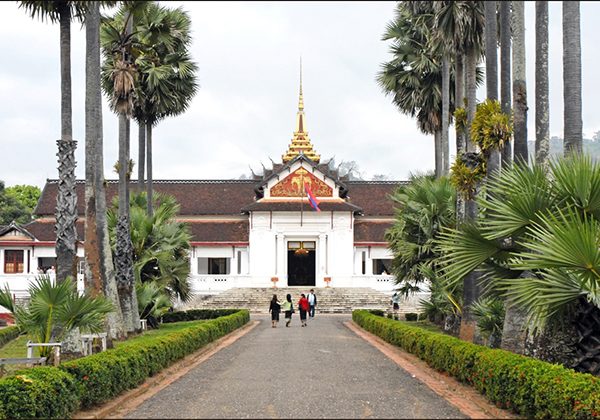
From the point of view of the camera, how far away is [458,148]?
889 inches

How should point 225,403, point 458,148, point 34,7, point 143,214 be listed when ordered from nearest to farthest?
point 225,403 → point 34,7 → point 458,148 → point 143,214

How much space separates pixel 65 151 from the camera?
1566 centimetres

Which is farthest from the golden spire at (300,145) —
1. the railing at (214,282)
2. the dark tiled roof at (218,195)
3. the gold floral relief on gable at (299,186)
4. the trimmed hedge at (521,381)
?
the trimmed hedge at (521,381)

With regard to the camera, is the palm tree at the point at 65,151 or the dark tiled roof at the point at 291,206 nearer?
the palm tree at the point at 65,151

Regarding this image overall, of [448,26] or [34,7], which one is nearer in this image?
[34,7]

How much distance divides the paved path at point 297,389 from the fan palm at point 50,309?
5.98 feet

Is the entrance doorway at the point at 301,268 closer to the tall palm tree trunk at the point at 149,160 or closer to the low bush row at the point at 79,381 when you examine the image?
the tall palm tree trunk at the point at 149,160

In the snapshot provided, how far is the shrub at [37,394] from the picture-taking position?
9.16 meters

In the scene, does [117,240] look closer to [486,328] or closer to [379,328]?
[379,328]

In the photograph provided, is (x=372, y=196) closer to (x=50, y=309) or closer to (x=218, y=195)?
(x=218, y=195)

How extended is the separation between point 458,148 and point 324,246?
29.1m

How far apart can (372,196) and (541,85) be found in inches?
→ 1667

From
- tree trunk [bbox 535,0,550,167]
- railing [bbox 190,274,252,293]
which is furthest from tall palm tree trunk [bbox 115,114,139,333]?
railing [bbox 190,274,252,293]

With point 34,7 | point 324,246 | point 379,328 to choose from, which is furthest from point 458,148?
point 324,246
